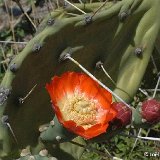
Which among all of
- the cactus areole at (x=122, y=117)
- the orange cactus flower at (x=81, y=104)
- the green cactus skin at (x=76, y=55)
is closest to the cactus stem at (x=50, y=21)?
the green cactus skin at (x=76, y=55)

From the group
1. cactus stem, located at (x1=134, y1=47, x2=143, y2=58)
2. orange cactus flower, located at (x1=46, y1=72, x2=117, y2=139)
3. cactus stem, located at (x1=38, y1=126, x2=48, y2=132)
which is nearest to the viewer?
orange cactus flower, located at (x1=46, y1=72, x2=117, y2=139)

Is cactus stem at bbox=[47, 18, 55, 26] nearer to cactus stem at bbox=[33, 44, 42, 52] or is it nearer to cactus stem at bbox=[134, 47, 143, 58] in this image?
cactus stem at bbox=[33, 44, 42, 52]

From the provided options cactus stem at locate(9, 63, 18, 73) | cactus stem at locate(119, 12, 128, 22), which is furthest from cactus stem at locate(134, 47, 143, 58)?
cactus stem at locate(9, 63, 18, 73)

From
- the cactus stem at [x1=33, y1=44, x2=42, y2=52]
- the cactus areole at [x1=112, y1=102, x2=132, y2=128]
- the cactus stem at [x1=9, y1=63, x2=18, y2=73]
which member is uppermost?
the cactus stem at [x1=33, y1=44, x2=42, y2=52]

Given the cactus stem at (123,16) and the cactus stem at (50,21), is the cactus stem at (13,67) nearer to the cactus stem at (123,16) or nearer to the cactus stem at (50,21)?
the cactus stem at (50,21)

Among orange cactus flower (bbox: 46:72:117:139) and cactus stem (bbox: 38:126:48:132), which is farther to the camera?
cactus stem (bbox: 38:126:48:132)

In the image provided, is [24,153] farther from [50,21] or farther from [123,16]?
[123,16]

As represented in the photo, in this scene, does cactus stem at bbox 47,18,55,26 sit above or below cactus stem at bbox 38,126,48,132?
above

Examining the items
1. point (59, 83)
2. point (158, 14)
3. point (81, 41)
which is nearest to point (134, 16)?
point (158, 14)

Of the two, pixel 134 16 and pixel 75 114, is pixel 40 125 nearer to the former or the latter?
pixel 75 114
